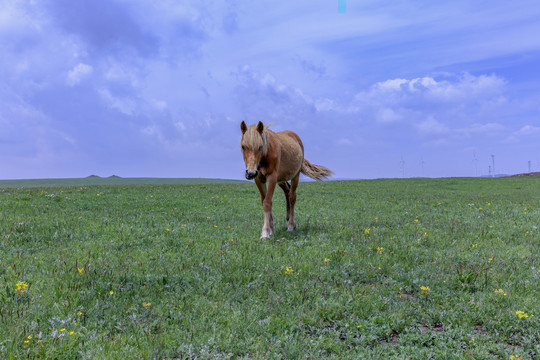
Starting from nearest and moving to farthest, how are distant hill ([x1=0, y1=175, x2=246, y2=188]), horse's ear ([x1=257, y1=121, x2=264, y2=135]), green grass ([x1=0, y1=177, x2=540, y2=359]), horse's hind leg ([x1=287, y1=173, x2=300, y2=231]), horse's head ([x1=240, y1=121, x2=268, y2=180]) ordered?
green grass ([x1=0, y1=177, x2=540, y2=359])
horse's head ([x1=240, y1=121, x2=268, y2=180])
horse's ear ([x1=257, y1=121, x2=264, y2=135])
horse's hind leg ([x1=287, y1=173, x2=300, y2=231])
distant hill ([x1=0, y1=175, x2=246, y2=188])

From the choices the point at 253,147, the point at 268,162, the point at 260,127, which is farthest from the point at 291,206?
the point at 260,127

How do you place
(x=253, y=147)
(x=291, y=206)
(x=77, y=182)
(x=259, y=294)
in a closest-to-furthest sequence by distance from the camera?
(x=259, y=294), (x=253, y=147), (x=291, y=206), (x=77, y=182)

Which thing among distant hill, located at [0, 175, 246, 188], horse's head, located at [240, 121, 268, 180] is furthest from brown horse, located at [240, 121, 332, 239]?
distant hill, located at [0, 175, 246, 188]

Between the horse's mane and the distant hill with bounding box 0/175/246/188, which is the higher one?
the horse's mane

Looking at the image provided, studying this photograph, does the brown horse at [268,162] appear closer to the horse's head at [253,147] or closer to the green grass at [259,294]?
the horse's head at [253,147]

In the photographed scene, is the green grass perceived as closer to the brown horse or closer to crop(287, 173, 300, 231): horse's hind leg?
crop(287, 173, 300, 231): horse's hind leg

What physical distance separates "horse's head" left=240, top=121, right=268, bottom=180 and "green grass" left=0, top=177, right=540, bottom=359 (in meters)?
2.01

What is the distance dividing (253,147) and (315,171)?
19.6 ft

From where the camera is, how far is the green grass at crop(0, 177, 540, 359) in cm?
452

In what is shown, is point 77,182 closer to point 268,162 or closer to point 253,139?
point 268,162

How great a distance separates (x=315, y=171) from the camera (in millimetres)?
15117

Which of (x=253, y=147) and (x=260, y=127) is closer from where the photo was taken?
(x=253, y=147)

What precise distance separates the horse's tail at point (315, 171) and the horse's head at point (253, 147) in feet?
16.8

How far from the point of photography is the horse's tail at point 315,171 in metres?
14.9
